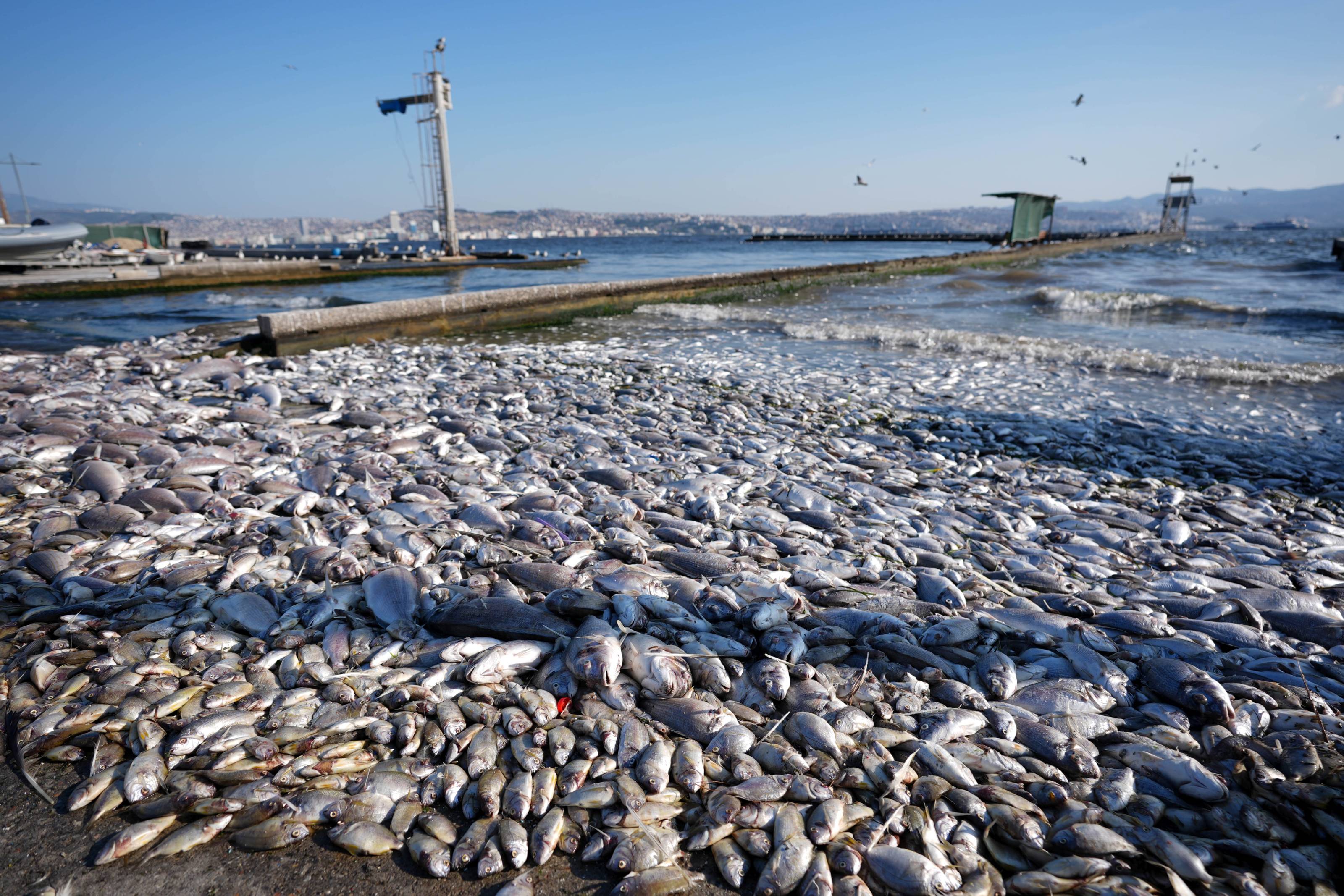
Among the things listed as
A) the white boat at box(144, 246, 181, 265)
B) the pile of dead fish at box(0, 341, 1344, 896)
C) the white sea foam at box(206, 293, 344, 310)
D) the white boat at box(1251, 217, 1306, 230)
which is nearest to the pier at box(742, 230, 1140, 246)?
the white boat at box(144, 246, 181, 265)

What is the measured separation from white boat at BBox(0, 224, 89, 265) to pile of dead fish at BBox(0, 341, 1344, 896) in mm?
20124

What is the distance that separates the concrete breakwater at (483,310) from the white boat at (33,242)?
1474 centimetres

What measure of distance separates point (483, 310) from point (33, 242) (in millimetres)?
16653

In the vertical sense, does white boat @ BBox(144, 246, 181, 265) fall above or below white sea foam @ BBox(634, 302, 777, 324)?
above

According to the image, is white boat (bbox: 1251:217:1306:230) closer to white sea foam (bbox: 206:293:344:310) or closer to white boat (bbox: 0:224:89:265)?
white sea foam (bbox: 206:293:344:310)

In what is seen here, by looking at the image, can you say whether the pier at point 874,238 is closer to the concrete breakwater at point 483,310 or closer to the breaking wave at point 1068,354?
the concrete breakwater at point 483,310

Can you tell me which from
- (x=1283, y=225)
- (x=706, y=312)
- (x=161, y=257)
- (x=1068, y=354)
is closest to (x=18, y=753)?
(x=1068, y=354)

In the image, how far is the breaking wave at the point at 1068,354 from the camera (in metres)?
8.19

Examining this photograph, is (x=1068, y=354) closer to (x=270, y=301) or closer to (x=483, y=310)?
(x=483, y=310)

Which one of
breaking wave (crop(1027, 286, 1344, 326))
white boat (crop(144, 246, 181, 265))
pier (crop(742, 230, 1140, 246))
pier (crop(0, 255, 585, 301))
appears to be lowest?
breaking wave (crop(1027, 286, 1344, 326))

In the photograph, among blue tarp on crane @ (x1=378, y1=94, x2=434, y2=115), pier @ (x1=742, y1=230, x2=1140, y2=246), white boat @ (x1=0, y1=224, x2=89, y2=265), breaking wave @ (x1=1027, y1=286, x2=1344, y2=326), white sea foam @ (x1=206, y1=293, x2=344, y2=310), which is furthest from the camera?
pier @ (x1=742, y1=230, x2=1140, y2=246)

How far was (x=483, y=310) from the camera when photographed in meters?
11.2

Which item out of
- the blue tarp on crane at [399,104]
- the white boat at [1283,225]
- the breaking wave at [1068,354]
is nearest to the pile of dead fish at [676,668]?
the breaking wave at [1068,354]

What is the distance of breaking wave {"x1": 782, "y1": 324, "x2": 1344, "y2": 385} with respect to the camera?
26.9 ft
